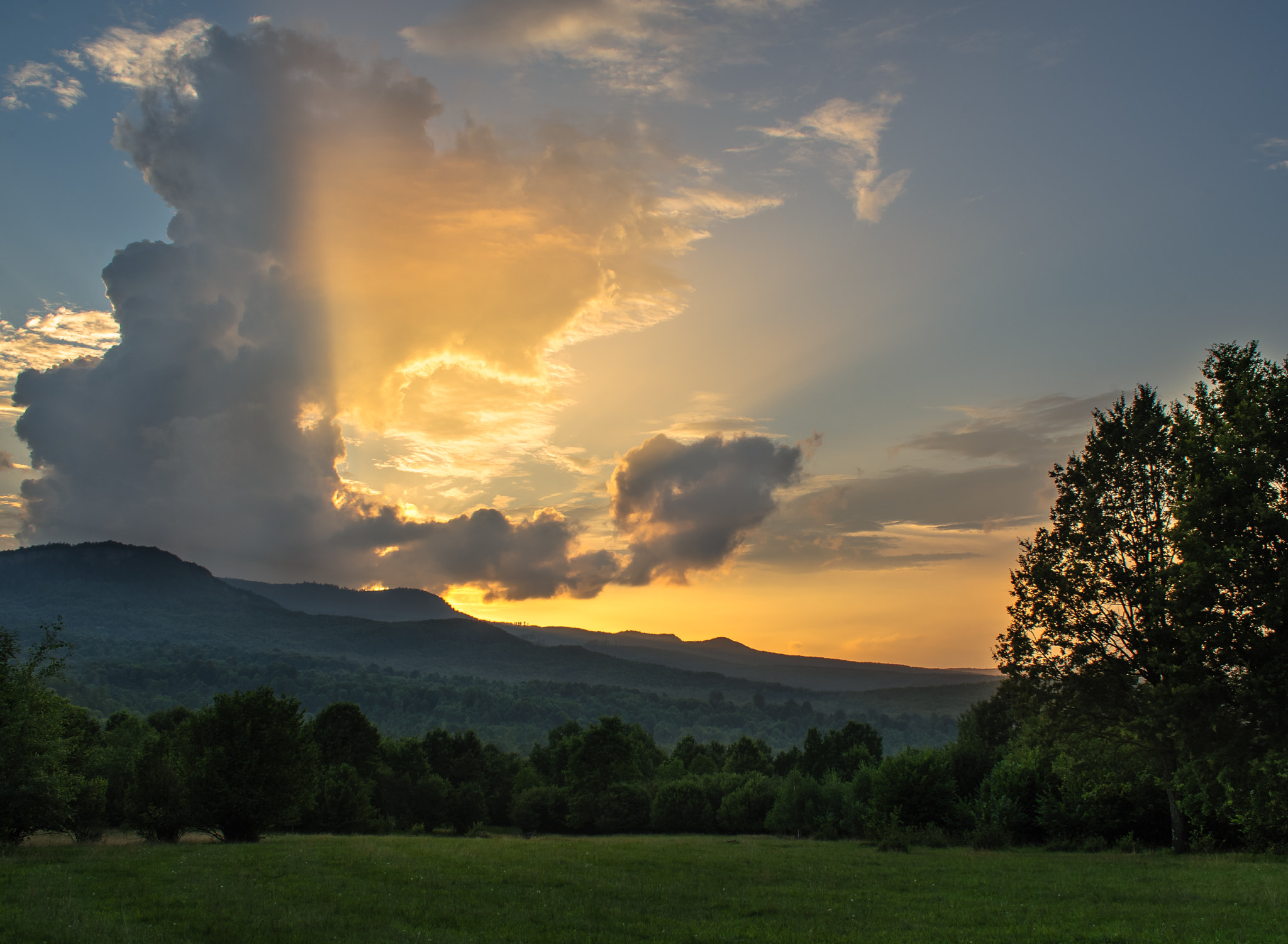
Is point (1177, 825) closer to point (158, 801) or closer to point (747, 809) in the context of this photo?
point (158, 801)

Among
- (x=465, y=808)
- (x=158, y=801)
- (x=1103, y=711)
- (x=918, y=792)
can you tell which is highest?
(x=1103, y=711)

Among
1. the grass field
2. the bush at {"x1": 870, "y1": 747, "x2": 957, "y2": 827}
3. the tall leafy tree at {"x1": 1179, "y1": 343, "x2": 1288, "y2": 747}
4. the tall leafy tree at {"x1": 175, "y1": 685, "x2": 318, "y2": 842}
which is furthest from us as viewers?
the bush at {"x1": 870, "y1": 747, "x2": 957, "y2": 827}

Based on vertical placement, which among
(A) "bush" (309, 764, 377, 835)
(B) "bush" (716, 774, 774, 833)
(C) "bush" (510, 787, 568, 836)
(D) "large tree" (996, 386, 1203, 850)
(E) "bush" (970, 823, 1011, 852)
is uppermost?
(D) "large tree" (996, 386, 1203, 850)

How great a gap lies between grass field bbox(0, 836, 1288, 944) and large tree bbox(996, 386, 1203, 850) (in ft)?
21.1

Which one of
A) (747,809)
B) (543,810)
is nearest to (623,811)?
(543,810)

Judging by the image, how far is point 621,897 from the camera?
24344mm

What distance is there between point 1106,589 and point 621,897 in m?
27.3

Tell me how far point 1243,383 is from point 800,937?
22943 mm

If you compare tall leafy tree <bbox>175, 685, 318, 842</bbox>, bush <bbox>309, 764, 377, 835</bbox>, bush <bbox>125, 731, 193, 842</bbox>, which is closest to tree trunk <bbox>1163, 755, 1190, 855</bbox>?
tall leafy tree <bbox>175, 685, 318, 842</bbox>

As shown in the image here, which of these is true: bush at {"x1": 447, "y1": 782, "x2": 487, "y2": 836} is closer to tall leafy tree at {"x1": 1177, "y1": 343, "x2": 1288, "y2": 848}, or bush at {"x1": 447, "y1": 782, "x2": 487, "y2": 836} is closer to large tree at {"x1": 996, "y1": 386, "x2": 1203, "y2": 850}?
large tree at {"x1": 996, "y1": 386, "x2": 1203, "y2": 850}

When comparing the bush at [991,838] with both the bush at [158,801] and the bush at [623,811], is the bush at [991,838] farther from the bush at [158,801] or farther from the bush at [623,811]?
the bush at [623,811]

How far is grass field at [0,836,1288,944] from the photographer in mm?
18125

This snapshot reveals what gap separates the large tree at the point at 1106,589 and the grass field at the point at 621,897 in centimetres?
645

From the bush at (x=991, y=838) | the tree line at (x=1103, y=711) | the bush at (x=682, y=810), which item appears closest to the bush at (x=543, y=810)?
the bush at (x=682, y=810)
